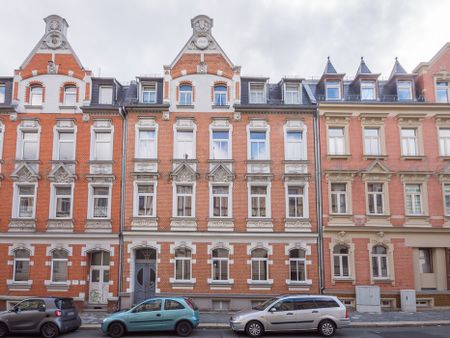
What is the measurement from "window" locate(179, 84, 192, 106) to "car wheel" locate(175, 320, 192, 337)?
13.5m

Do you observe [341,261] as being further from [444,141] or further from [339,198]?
[444,141]

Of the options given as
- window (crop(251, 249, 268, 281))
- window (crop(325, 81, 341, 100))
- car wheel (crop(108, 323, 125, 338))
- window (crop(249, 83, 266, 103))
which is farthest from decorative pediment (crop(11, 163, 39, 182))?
window (crop(325, 81, 341, 100))

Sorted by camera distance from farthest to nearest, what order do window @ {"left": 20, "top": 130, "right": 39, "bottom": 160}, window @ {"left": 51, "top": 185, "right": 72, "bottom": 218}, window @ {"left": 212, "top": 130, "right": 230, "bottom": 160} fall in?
window @ {"left": 212, "top": 130, "right": 230, "bottom": 160}
window @ {"left": 20, "top": 130, "right": 39, "bottom": 160}
window @ {"left": 51, "top": 185, "right": 72, "bottom": 218}

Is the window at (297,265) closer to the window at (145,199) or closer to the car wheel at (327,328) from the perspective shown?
the car wheel at (327,328)

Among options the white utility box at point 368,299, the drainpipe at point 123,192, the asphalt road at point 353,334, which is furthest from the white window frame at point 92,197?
the white utility box at point 368,299

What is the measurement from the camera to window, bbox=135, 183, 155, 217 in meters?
24.0

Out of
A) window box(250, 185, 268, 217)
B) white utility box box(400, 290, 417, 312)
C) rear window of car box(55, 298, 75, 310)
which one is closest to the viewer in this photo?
rear window of car box(55, 298, 75, 310)

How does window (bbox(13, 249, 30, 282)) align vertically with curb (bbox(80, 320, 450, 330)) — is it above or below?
above

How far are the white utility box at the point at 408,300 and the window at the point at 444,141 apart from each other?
28.4ft

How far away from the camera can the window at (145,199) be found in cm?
2403

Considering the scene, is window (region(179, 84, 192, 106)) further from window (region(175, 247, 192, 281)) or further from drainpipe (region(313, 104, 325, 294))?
window (region(175, 247, 192, 281))

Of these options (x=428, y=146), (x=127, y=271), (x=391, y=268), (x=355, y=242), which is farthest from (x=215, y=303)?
(x=428, y=146)

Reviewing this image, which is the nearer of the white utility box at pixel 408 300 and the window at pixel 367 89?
the white utility box at pixel 408 300

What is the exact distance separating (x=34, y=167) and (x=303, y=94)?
56.1ft
